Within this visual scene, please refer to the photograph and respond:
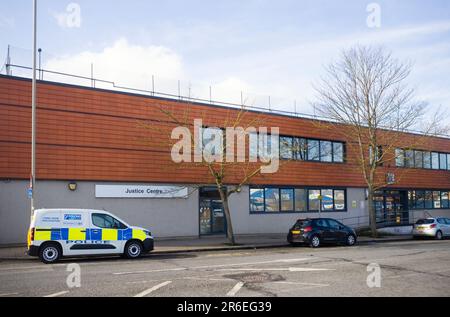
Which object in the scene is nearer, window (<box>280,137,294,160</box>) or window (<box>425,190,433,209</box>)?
window (<box>280,137,294,160</box>)

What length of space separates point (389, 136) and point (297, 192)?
7.25m

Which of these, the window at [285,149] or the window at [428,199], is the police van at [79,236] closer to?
the window at [285,149]

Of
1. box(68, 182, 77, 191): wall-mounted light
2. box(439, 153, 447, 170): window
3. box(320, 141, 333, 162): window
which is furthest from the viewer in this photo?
box(439, 153, 447, 170): window

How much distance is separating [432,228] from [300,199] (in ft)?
26.6

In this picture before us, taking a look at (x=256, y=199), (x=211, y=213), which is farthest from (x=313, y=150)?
(x=211, y=213)

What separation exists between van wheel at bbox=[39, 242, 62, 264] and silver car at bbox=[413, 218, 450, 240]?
858 inches

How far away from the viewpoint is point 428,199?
1496 inches

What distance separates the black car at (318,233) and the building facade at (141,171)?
4.95 meters

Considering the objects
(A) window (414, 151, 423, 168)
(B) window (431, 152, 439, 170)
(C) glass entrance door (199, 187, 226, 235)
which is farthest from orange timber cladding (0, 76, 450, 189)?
(B) window (431, 152, 439, 170)

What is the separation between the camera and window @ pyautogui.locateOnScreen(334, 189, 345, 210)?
31.7m

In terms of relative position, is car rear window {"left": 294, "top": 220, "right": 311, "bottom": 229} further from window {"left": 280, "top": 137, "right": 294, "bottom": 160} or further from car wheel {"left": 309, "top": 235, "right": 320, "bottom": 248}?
window {"left": 280, "top": 137, "right": 294, "bottom": 160}

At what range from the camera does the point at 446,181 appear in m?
39.3
